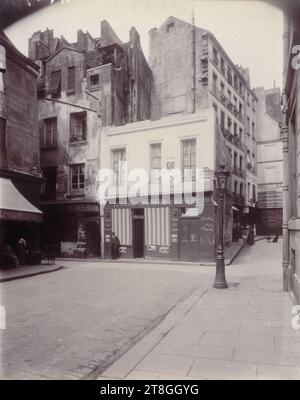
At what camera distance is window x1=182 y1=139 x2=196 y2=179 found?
15.7 metres

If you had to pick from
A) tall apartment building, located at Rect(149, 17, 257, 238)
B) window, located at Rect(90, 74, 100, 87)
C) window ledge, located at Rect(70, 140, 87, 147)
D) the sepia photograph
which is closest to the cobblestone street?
the sepia photograph

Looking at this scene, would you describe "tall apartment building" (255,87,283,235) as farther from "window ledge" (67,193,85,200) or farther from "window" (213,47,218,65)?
"window ledge" (67,193,85,200)

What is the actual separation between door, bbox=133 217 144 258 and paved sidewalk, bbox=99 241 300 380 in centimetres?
1005

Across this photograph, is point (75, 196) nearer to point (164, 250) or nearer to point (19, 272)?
point (164, 250)

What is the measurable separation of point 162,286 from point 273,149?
903 inches

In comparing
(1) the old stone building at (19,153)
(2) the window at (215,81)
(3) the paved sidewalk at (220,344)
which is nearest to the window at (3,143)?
(1) the old stone building at (19,153)

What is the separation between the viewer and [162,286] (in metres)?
9.07

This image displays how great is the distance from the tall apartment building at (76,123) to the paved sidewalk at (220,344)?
1198 centimetres

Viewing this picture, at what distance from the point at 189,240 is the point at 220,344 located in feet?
37.7

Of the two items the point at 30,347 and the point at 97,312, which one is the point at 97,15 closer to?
the point at 30,347

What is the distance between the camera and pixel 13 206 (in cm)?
1140

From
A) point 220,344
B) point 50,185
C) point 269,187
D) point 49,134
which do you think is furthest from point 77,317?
point 269,187

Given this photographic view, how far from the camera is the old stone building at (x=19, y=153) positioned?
11.7 metres
